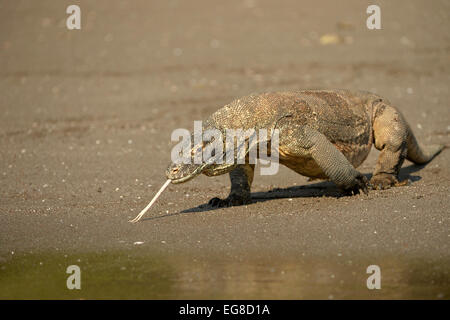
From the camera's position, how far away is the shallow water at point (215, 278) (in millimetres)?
5691

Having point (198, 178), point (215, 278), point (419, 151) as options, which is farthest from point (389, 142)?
point (215, 278)

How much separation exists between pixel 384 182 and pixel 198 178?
240 centimetres

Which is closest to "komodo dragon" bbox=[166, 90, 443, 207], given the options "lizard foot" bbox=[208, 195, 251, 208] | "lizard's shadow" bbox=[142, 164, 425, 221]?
"lizard foot" bbox=[208, 195, 251, 208]

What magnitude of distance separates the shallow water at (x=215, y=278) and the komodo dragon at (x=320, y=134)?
979 millimetres

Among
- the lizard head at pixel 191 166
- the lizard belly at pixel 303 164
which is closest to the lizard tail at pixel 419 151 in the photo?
the lizard belly at pixel 303 164

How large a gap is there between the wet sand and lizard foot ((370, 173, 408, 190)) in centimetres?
14

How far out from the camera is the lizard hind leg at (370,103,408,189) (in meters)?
8.46

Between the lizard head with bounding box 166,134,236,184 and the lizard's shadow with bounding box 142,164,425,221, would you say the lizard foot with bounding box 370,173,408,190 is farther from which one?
the lizard head with bounding box 166,134,236,184

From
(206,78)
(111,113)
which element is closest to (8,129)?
(111,113)

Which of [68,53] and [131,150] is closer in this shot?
[131,150]

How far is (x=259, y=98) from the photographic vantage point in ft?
24.9

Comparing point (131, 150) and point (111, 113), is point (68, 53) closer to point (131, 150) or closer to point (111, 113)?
point (111, 113)

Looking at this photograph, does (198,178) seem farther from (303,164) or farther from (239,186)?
(303,164)

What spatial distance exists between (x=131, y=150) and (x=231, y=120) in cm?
429
